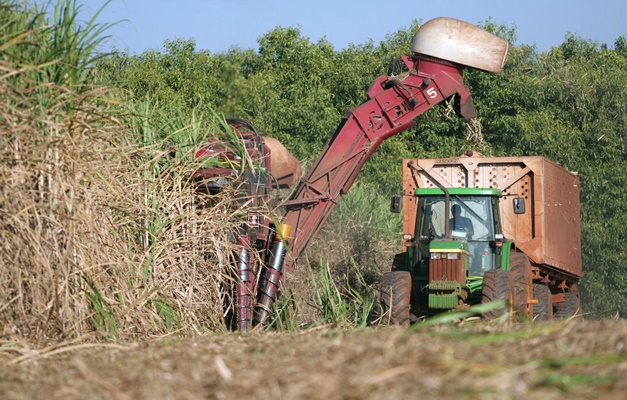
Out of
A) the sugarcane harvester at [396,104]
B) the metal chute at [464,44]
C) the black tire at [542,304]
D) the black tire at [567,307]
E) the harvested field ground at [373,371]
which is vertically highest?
the metal chute at [464,44]

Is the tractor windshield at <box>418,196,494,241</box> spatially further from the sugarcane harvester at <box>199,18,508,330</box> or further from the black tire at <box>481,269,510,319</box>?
the black tire at <box>481,269,510,319</box>

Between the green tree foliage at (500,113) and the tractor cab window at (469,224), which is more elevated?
the green tree foliage at (500,113)

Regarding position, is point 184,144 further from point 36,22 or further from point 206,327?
point 36,22

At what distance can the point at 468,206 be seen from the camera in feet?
40.5

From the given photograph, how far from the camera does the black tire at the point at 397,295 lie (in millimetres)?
11117

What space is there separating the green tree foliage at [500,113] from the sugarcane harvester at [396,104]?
605 centimetres

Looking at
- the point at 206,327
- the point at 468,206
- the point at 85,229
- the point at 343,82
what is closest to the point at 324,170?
the point at 468,206

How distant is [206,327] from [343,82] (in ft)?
72.9

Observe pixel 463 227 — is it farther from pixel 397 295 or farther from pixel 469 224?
pixel 397 295

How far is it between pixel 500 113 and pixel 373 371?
24.8 metres

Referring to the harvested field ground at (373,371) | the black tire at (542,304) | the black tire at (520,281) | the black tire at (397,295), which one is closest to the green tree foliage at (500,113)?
the black tire at (542,304)

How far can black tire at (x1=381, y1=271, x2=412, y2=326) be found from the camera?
36.5ft

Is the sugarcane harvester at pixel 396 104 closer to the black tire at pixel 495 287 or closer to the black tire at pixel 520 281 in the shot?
the black tire at pixel 520 281

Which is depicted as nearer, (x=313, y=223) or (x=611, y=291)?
(x=313, y=223)
